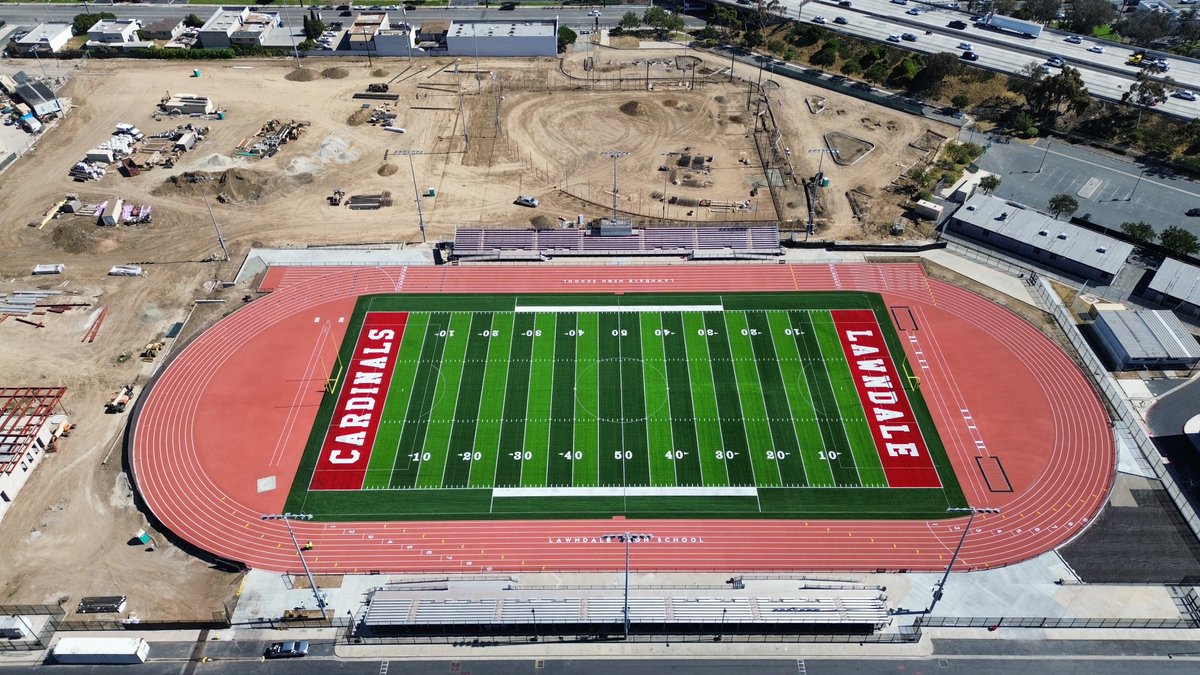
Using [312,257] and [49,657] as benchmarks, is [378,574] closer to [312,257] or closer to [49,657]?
[49,657]

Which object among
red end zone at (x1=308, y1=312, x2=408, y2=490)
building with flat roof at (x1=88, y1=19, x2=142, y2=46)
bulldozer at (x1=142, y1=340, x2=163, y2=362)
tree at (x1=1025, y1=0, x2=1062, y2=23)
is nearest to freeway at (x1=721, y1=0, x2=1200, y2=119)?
tree at (x1=1025, y1=0, x2=1062, y2=23)

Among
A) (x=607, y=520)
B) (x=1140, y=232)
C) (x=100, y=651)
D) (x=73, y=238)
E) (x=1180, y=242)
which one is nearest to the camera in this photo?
(x=100, y=651)

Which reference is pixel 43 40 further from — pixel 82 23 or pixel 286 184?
pixel 286 184

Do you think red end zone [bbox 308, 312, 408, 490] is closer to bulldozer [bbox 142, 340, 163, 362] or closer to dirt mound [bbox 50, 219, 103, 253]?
bulldozer [bbox 142, 340, 163, 362]

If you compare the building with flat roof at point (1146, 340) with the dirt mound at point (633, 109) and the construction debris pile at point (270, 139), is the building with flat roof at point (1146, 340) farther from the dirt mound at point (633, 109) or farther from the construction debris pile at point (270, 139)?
the construction debris pile at point (270, 139)

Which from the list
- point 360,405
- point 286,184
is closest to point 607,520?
point 360,405
